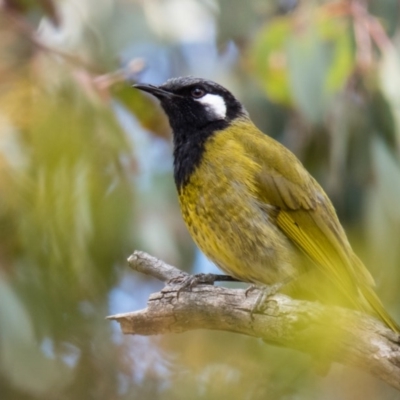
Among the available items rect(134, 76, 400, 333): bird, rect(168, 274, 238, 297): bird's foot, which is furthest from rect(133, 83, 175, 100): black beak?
rect(168, 274, 238, 297): bird's foot

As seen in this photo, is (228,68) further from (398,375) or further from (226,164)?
(398,375)

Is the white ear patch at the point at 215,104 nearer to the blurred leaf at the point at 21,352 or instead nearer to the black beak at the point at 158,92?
the black beak at the point at 158,92

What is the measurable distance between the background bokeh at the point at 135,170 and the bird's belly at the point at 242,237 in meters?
0.39

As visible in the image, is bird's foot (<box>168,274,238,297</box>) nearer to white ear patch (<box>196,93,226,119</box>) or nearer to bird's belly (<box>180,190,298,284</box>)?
bird's belly (<box>180,190,298,284</box>)

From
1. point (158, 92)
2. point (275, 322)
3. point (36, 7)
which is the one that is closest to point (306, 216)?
point (275, 322)

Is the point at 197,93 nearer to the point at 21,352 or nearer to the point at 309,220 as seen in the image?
the point at 309,220

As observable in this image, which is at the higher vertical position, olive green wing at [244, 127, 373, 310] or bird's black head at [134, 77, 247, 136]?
bird's black head at [134, 77, 247, 136]

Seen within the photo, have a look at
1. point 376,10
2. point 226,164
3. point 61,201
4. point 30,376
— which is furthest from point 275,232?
point 376,10

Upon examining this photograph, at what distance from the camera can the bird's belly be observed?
10.7 feet

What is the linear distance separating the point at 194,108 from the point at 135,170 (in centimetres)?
35

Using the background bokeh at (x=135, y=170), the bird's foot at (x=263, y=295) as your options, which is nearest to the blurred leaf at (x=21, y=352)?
the background bokeh at (x=135, y=170)

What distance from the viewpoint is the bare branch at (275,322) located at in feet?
8.96

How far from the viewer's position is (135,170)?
3770 mm

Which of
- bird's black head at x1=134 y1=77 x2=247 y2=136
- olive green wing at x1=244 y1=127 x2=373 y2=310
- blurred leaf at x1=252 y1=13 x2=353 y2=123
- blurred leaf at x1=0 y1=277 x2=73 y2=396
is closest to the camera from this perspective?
olive green wing at x1=244 y1=127 x2=373 y2=310
